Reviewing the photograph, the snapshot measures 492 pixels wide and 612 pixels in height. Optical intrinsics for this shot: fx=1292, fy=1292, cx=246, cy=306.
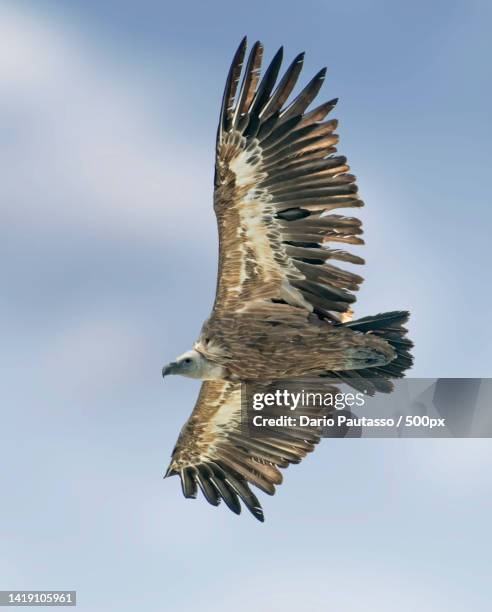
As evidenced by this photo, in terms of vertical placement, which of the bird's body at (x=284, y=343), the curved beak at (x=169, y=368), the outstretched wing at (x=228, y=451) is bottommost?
the outstretched wing at (x=228, y=451)

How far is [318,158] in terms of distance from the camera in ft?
54.9

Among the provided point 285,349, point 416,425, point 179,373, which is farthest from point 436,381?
point 179,373

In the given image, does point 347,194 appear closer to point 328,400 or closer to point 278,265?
point 278,265

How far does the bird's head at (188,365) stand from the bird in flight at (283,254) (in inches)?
0.5

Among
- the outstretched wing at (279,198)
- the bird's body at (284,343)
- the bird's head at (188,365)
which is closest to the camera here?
the outstretched wing at (279,198)

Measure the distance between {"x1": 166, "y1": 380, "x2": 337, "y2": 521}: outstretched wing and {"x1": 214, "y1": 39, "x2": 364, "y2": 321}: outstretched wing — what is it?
178 centimetres

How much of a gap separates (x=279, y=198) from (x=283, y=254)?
788 millimetres

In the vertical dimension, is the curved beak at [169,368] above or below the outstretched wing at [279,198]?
below

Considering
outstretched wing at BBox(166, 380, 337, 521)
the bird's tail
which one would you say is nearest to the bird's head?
outstretched wing at BBox(166, 380, 337, 521)

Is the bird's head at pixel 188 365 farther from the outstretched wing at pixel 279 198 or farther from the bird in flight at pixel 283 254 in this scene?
the outstretched wing at pixel 279 198

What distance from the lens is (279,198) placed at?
56.0 feet

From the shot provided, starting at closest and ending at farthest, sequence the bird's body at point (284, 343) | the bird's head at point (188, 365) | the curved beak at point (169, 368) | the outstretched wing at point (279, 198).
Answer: the outstretched wing at point (279, 198), the bird's body at point (284, 343), the bird's head at point (188, 365), the curved beak at point (169, 368)

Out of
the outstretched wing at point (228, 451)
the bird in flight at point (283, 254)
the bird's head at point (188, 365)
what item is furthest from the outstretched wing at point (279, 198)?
the outstretched wing at point (228, 451)

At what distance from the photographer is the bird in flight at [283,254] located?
16703mm
